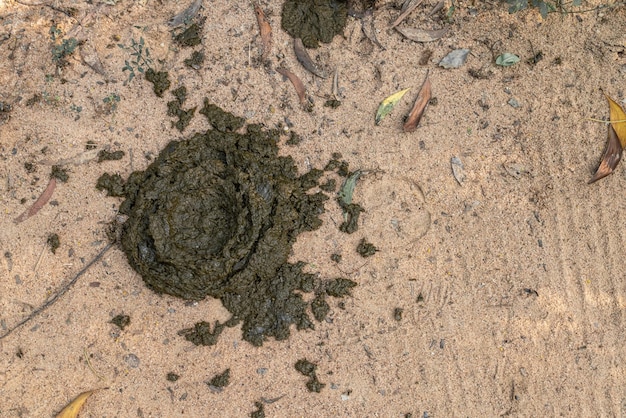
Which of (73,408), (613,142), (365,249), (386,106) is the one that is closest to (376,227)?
(365,249)

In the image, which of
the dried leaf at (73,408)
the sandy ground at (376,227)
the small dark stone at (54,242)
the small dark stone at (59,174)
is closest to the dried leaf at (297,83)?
the sandy ground at (376,227)

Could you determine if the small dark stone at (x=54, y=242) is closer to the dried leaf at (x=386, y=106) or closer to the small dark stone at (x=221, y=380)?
the small dark stone at (x=221, y=380)

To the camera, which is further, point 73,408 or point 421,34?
point 421,34

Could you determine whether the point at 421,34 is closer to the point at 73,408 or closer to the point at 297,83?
the point at 297,83

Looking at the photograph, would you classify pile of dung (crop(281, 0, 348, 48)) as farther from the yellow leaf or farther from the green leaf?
the yellow leaf

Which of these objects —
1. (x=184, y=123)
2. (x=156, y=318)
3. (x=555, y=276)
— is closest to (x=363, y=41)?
(x=184, y=123)

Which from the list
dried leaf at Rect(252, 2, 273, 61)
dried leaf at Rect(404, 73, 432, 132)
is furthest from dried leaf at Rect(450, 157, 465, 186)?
dried leaf at Rect(252, 2, 273, 61)
